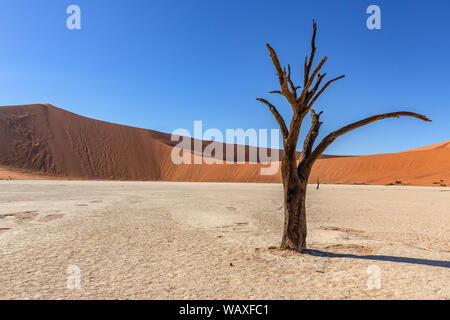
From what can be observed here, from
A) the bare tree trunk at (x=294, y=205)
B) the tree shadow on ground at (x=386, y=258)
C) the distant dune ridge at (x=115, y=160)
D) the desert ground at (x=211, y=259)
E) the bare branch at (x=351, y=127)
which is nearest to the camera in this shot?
the desert ground at (x=211, y=259)

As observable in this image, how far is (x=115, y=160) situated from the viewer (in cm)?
5797

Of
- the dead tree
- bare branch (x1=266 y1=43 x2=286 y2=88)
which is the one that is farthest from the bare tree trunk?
bare branch (x1=266 y1=43 x2=286 y2=88)

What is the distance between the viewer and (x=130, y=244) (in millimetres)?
5711

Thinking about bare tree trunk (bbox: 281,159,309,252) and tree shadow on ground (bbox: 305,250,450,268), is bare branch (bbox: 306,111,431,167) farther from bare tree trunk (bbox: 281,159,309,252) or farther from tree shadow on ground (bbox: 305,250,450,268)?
tree shadow on ground (bbox: 305,250,450,268)

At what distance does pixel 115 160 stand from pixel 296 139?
57872 millimetres

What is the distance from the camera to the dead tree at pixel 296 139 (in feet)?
15.4

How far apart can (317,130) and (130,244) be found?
4.33 m

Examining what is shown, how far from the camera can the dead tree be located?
15.4 ft

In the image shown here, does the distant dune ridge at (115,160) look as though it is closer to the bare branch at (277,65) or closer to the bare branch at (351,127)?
the bare branch at (351,127)

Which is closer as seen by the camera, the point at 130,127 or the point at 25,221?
the point at 25,221

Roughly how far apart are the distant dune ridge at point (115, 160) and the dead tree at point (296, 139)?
42.7 meters

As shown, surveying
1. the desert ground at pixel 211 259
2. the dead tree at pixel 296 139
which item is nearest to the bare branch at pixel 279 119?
the dead tree at pixel 296 139

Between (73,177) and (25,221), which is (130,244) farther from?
(73,177)
